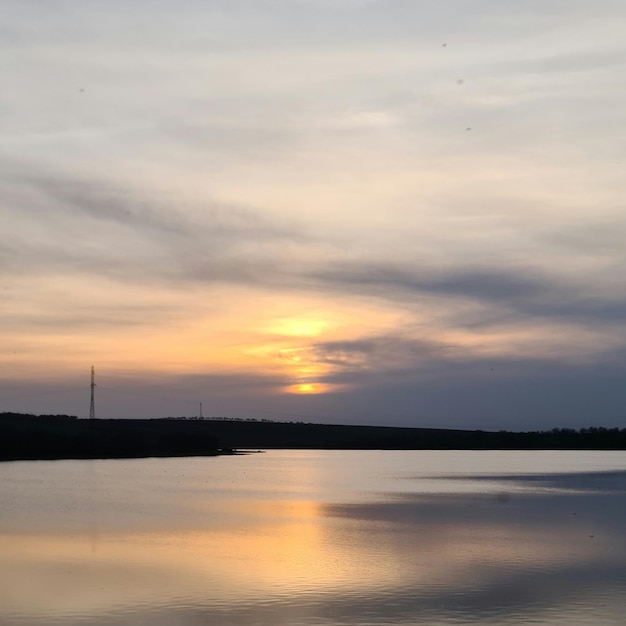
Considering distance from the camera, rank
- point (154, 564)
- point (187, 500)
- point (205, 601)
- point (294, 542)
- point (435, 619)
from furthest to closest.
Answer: point (187, 500), point (294, 542), point (154, 564), point (205, 601), point (435, 619)

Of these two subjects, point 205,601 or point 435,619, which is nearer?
point 435,619

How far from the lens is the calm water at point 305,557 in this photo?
2117 cm

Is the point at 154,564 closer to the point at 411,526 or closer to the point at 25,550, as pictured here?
the point at 25,550

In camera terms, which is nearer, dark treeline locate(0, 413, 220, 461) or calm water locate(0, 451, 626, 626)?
calm water locate(0, 451, 626, 626)

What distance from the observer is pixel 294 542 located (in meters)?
33.0

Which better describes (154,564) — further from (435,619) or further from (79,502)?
(79,502)

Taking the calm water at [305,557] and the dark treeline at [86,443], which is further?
the dark treeline at [86,443]

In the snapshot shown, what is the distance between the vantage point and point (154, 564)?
89.8 ft

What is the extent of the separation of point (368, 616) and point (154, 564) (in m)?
8.74

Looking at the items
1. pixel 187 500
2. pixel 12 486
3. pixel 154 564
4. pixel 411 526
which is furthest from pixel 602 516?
pixel 12 486

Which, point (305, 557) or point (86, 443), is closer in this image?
point (305, 557)

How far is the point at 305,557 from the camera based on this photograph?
1149 inches

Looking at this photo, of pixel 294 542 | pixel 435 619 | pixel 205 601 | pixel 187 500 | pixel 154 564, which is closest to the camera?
pixel 435 619

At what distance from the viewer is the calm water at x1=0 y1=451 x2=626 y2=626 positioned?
2117 centimetres
